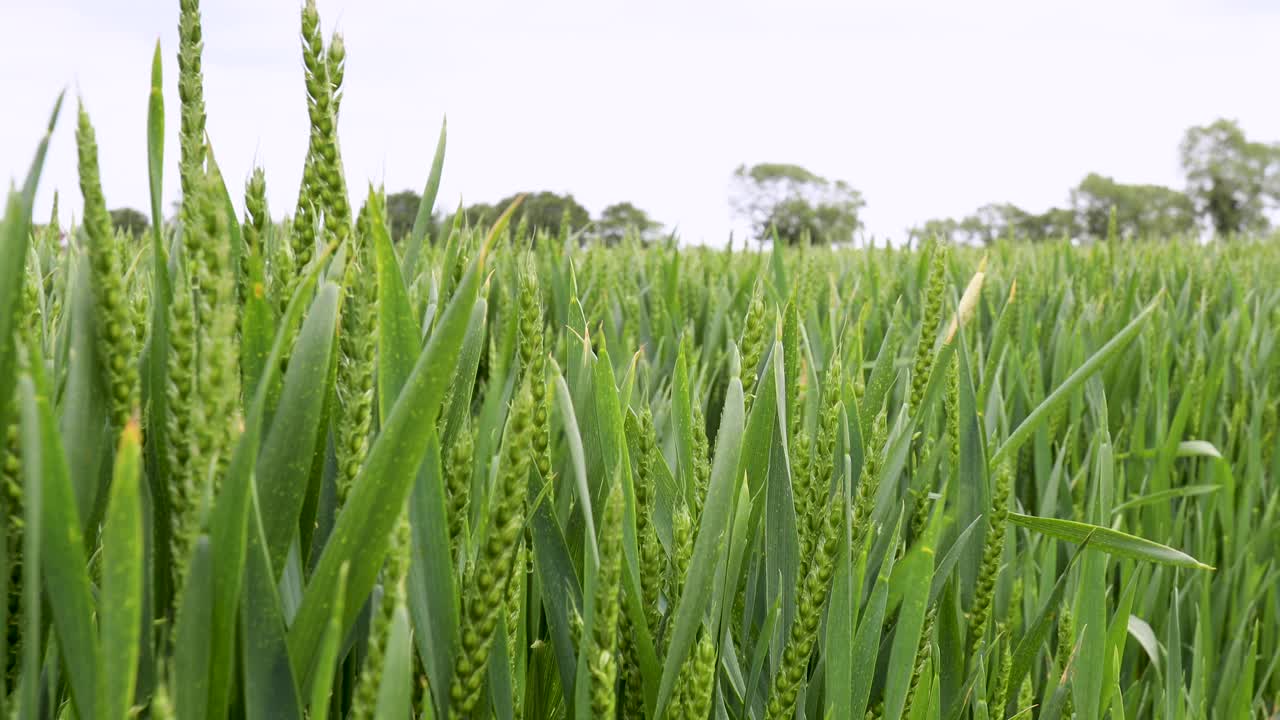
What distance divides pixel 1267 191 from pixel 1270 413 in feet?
213

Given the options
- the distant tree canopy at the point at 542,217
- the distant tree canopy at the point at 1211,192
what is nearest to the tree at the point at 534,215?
the distant tree canopy at the point at 542,217

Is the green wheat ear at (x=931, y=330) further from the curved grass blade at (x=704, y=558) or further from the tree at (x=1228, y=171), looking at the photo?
the tree at (x=1228, y=171)

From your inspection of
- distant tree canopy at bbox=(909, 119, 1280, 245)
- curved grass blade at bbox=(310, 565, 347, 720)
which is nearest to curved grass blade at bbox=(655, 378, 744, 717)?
curved grass blade at bbox=(310, 565, 347, 720)

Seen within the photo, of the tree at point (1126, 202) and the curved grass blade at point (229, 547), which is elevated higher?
the tree at point (1126, 202)

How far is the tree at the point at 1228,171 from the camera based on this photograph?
178 ft

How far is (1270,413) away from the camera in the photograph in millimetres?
2402

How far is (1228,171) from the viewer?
55.2 metres

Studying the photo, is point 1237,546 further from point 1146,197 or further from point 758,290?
point 1146,197

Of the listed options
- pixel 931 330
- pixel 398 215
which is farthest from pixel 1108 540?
pixel 398 215

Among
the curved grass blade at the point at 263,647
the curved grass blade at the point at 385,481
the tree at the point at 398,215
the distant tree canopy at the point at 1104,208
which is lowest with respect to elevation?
the curved grass blade at the point at 263,647

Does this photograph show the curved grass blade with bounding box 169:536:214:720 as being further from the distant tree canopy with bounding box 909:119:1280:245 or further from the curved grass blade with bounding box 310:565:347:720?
the distant tree canopy with bounding box 909:119:1280:245

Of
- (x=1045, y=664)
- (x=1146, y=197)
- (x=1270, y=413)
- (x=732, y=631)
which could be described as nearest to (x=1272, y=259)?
(x=1270, y=413)

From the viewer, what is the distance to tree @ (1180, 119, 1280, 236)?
54.1 m

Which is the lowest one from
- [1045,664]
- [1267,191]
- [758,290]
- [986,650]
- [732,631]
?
[1045,664]
